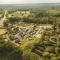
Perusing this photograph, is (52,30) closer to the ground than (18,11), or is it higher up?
closer to the ground

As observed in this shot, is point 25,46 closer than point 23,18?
Yes

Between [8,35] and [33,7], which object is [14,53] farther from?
[33,7]

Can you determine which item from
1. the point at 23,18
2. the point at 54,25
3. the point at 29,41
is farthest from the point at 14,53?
the point at 54,25

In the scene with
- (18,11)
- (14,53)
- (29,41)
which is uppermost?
(18,11)

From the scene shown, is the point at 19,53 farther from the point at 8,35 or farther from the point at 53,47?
the point at 53,47
